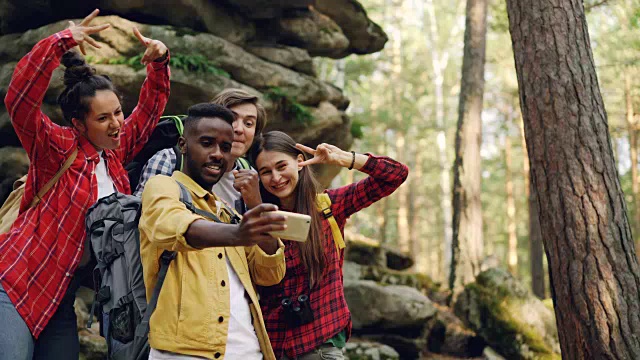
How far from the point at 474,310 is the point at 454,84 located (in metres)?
21.2

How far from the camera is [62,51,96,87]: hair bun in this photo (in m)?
3.54

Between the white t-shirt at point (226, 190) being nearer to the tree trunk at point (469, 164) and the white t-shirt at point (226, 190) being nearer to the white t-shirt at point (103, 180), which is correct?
the white t-shirt at point (103, 180)

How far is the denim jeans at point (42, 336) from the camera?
3.04m

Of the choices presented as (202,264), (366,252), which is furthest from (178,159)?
(366,252)

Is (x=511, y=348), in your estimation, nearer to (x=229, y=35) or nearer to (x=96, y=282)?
(x=229, y=35)

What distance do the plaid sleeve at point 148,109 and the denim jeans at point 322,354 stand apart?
5.45 feet

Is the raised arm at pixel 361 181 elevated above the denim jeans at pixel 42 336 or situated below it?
above

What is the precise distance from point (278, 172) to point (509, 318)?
7.09 meters

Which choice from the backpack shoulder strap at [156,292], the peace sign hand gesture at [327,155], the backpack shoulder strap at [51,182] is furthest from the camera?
the peace sign hand gesture at [327,155]

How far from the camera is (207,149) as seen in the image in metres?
2.84

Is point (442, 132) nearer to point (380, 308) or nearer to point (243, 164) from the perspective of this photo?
point (380, 308)

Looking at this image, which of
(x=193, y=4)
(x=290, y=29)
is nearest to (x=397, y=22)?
(x=290, y=29)

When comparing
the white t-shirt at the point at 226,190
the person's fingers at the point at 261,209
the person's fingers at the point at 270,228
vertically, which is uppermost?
the white t-shirt at the point at 226,190

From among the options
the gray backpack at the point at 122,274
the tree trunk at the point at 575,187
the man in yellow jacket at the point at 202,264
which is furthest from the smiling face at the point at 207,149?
the tree trunk at the point at 575,187
